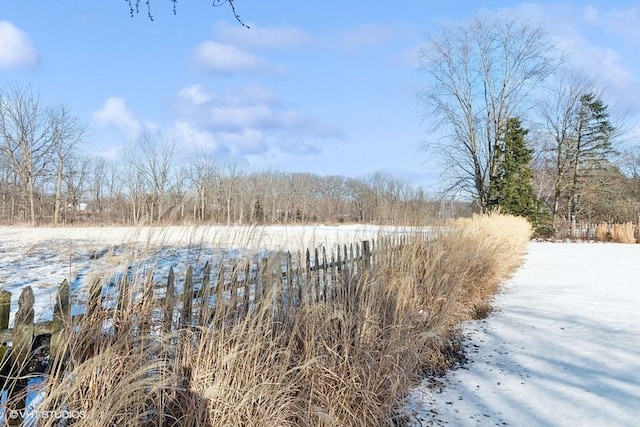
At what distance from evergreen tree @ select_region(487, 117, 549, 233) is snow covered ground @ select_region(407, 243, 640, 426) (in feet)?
46.8

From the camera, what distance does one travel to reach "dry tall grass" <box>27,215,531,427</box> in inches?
61.3

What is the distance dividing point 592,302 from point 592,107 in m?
24.3

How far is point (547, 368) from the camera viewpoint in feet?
11.1

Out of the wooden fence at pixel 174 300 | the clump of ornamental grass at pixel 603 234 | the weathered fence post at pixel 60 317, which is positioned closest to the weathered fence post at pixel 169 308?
the wooden fence at pixel 174 300

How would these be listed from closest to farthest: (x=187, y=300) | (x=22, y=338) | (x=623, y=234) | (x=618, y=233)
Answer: (x=22, y=338) < (x=187, y=300) < (x=623, y=234) < (x=618, y=233)

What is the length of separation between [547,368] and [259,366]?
9.53ft

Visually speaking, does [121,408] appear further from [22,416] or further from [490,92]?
[490,92]

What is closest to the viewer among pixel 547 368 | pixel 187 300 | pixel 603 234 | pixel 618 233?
pixel 187 300

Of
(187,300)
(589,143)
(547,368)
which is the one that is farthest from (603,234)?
(187,300)

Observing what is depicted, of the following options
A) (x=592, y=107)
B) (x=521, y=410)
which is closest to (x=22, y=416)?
(x=521, y=410)

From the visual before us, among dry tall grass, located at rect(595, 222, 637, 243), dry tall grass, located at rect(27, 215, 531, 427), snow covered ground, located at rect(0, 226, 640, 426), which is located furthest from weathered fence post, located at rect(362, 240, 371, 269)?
dry tall grass, located at rect(595, 222, 637, 243)

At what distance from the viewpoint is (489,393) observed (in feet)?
9.84

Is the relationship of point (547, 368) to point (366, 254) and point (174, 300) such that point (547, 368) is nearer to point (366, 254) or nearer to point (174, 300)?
point (366, 254)

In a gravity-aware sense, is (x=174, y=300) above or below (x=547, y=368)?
above
